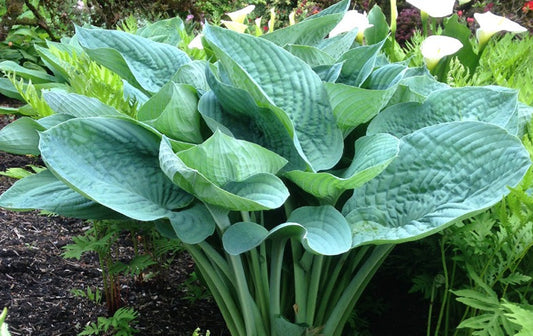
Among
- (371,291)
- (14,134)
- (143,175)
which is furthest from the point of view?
(371,291)

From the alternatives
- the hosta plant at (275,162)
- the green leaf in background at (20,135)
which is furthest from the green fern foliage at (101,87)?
the green leaf in background at (20,135)

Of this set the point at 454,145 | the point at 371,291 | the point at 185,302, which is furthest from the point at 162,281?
the point at 454,145

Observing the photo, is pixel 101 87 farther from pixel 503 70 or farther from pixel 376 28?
pixel 503 70

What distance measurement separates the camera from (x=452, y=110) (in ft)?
4.06

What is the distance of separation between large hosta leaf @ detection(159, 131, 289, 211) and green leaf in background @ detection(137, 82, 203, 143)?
0.15 metres

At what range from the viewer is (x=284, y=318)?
4.00ft

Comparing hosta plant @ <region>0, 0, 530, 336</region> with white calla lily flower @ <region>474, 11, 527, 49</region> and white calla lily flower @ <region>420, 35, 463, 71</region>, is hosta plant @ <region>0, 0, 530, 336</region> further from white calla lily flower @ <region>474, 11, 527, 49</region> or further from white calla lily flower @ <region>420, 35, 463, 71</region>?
white calla lily flower @ <region>474, 11, 527, 49</region>

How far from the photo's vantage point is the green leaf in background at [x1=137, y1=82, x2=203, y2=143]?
1.11 m

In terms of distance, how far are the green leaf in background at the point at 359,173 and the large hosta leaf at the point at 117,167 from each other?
0.70ft

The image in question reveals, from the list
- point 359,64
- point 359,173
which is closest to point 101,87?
point 359,64

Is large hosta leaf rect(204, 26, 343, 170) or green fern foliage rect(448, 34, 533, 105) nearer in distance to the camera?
large hosta leaf rect(204, 26, 343, 170)

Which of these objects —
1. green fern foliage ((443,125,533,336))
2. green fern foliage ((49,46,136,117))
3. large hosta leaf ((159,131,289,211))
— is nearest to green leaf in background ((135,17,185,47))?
green fern foliage ((49,46,136,117))

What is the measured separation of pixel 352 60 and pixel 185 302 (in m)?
1.02

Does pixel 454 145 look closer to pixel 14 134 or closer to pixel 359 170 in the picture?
pixel 359 170
